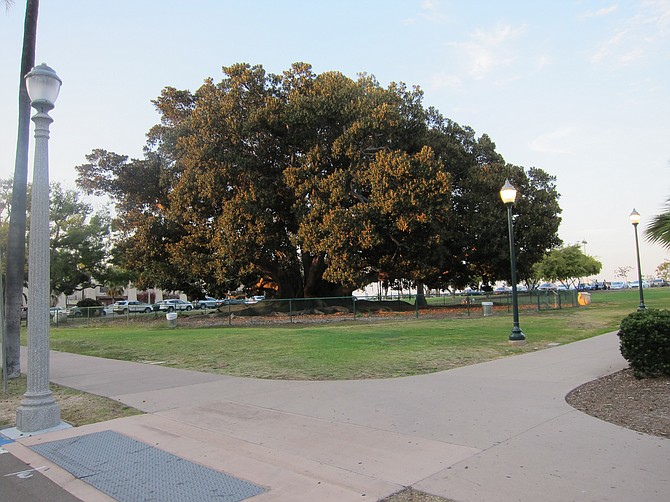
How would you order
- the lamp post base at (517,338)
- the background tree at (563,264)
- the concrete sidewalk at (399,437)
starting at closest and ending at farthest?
the concrete sidewalk at (399,437) < the lamp post base at (517,338) < the background tree at (563,264)

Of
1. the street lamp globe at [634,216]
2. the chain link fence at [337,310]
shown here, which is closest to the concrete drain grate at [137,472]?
the chain link fence at [337,310]

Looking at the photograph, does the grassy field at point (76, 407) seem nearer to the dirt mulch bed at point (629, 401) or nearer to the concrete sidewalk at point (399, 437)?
the concrete sidewalk at point (399, 437)

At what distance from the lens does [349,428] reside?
598 cm

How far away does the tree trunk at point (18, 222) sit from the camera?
34.4 ft

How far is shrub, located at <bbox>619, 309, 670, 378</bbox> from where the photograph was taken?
309 inches

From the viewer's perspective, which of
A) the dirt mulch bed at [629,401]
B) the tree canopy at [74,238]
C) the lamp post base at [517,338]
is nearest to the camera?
the dirt mulch bed at [629,401]

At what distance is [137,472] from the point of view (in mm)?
4801

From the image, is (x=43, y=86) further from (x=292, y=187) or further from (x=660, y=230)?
(x=292, y=187)

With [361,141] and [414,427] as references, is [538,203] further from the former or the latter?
[414,427]

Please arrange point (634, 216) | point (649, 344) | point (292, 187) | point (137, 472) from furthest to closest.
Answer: point (292, 187), point (634, 216), point (649, 344), point (137, 472)

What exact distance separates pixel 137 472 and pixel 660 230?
9342 millimetres

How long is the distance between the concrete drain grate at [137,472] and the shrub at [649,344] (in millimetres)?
6633

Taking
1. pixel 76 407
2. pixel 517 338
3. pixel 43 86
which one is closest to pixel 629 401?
pixel 517 338

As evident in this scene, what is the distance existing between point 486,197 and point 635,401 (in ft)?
95.9
